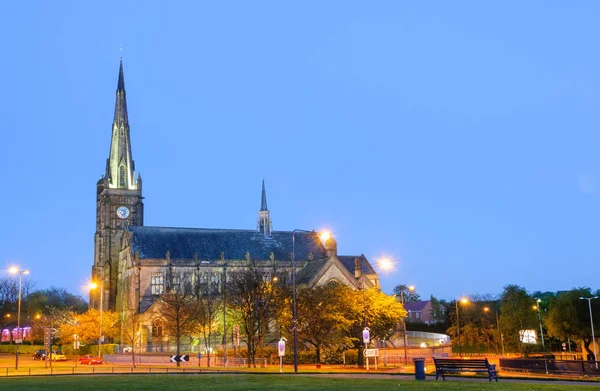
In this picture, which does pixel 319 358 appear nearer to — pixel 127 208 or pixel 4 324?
pixel 127 208

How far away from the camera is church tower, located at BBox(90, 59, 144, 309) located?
11956 cm

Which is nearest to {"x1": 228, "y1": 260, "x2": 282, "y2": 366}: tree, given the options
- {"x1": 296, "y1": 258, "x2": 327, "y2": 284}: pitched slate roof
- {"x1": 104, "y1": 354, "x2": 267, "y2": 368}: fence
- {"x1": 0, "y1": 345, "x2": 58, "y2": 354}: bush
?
{"x1": 104, "y1": 354, "x2": 267, "y2": 368}: fence

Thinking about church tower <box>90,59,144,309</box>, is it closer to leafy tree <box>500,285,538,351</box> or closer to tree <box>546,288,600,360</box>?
leafy tree <box>500,285,538,351</box>

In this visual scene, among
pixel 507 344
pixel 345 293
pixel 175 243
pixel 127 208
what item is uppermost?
pixel 127 208

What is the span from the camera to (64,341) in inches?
3994

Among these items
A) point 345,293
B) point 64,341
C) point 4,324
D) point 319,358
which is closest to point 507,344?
point 345,293

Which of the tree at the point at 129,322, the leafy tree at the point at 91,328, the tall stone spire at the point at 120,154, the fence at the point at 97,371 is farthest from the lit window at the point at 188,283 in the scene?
the fence at the point at 97,371

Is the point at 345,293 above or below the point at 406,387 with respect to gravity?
above

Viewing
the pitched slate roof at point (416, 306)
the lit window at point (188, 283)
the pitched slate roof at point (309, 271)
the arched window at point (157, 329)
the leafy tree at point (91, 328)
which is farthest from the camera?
the pitched slate roof at point (416, 306)

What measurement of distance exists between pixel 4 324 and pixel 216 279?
71289mm

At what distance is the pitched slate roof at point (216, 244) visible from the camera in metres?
111

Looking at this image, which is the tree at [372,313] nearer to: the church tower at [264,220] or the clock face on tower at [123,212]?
the church tower at [264,220]

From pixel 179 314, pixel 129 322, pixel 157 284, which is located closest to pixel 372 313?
pixel 179 314

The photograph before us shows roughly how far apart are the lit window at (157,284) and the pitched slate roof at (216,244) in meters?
3.19
